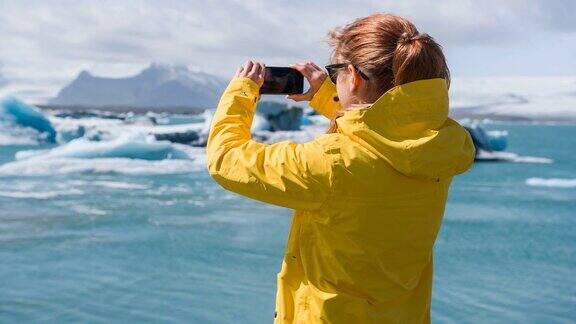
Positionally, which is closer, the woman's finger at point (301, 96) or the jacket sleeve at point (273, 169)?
the jacket sleeve at point (273, 169)

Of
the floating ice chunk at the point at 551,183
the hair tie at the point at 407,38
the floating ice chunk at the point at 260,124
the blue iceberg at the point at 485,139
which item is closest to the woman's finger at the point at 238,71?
the hair tie at the point at 407,38

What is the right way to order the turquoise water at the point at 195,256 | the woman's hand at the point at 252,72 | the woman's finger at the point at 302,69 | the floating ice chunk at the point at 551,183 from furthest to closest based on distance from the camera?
the floating ice chunk at the point at 551,183
the turquoise water at the point at 195,256
the woman's finger at the point at 302,69
the woman's hand at the point at 252,72

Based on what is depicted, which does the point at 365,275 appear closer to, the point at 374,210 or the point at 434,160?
the point at 374,210

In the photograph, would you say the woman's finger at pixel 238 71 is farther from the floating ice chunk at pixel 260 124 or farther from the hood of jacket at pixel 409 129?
the floating ice chunk at pixel 260 124

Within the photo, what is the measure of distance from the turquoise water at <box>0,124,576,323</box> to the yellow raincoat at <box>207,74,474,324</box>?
9.62 ft

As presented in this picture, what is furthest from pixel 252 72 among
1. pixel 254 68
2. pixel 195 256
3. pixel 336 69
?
pixel 195 256

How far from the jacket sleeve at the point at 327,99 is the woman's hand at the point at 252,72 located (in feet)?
0.63

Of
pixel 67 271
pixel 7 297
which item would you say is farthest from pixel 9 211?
pixel 7 297

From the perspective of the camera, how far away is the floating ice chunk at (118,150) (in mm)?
12109

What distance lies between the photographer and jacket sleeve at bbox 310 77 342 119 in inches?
57.7

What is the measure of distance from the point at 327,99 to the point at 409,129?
1.10 feet

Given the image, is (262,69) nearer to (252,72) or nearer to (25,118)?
(252,72)

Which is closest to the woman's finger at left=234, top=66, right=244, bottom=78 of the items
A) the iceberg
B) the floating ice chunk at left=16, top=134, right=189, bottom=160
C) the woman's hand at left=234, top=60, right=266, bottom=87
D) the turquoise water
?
the woman's hand at left=234, top=60, right=266, bottom=87

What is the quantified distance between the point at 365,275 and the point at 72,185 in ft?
28.2
